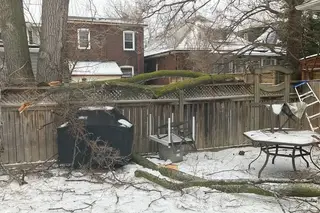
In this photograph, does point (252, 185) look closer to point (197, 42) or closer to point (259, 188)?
point (259, 188)

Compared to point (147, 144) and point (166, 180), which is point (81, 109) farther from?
point (166, 180)

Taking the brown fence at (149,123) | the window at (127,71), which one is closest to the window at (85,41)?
the window at (127,71)

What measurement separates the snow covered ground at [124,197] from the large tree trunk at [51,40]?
2.21 metres

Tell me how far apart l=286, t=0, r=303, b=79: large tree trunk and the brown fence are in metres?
2.86

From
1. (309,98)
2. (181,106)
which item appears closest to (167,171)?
(181,106)

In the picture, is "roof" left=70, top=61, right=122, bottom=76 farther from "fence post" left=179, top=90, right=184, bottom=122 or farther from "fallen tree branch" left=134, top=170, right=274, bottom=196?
"fallen tree branch" left=134, top=170, right=274, bottom=196

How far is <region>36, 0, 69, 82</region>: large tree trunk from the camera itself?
21.6ft

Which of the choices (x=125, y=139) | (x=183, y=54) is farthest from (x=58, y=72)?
(x=183, y=54)

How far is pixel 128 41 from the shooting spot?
2144cm

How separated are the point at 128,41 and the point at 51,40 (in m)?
15.1

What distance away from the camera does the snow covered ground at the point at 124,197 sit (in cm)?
378

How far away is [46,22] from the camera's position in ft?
21.7

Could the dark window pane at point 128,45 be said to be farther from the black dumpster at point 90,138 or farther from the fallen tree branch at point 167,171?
the black dumpster at point 90,138

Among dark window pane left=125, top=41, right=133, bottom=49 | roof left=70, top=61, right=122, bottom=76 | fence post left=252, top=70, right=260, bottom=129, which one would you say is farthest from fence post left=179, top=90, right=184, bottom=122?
dark window pane left=125, top=41, right=133, bottom=49
